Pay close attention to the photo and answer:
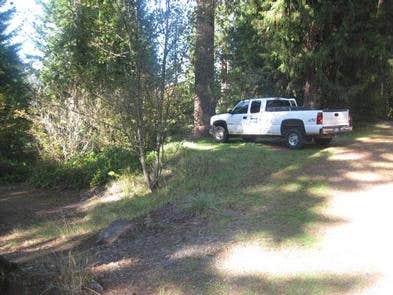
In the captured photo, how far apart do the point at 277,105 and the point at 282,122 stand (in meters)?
1.27

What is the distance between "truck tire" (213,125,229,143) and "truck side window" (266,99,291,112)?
2.03 m

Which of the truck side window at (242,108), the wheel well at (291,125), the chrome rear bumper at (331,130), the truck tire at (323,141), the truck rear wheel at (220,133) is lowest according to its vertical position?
the truck tire at (323,141)

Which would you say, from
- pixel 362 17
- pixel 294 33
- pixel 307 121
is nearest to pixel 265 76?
pixel 294 33

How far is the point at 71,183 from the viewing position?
16.1 m

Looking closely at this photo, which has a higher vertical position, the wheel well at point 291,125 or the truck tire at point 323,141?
the wheel well at point 291,125

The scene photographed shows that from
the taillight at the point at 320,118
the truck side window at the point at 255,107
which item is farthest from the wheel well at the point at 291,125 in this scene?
the truck side window at the point at 255,107

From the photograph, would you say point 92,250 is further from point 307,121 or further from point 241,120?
point 241,120

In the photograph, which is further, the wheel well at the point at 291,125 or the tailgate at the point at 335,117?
the wheel well at the point at 291,125

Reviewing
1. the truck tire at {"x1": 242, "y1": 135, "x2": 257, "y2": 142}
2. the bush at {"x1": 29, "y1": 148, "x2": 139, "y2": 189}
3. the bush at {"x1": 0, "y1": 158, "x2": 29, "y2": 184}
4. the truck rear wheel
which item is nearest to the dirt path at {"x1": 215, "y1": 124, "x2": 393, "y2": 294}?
the truck tire at {"x1": 242, "y1": 135, "x2": 257, "y2": 142}

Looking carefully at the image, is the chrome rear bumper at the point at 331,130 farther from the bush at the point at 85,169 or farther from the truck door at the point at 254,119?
the bush at the point at 85,169

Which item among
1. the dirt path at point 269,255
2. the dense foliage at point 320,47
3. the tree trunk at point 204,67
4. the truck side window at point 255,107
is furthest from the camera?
the dense foliage at point 320,47

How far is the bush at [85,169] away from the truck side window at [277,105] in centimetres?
489

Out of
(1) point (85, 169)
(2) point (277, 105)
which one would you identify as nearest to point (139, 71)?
(1) point (85, 169)

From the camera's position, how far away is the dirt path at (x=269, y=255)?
21.6 feet
